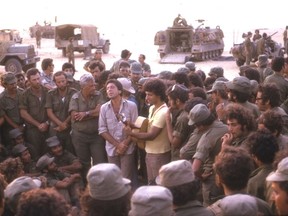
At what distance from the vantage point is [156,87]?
20.7 feet

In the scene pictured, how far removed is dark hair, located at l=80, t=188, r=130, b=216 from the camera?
11.4ft

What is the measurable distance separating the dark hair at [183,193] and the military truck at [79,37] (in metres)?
28.7

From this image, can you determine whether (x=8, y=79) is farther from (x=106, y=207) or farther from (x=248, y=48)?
(x=248, y=48)

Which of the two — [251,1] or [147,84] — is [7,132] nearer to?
[147,84]

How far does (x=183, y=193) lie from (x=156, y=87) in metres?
2.76

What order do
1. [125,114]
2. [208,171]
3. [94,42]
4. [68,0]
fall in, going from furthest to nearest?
[68,0] < [94,42] < [125,114] < [208,171]

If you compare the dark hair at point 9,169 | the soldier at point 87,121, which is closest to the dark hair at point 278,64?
the soldier at point 87,121

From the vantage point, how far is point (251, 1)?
89.2 m

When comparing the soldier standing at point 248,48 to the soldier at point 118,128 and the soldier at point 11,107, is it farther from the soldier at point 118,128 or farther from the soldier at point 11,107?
the soldier at point 118,128

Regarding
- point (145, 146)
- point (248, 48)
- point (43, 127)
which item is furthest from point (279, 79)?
point (248, 48)

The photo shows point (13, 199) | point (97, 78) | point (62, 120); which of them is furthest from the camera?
point (97, 78)

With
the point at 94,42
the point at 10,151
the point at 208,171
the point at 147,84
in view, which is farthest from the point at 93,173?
the point at 94,42

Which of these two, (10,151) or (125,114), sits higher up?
(125,114)

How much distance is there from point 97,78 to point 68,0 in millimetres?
79842
